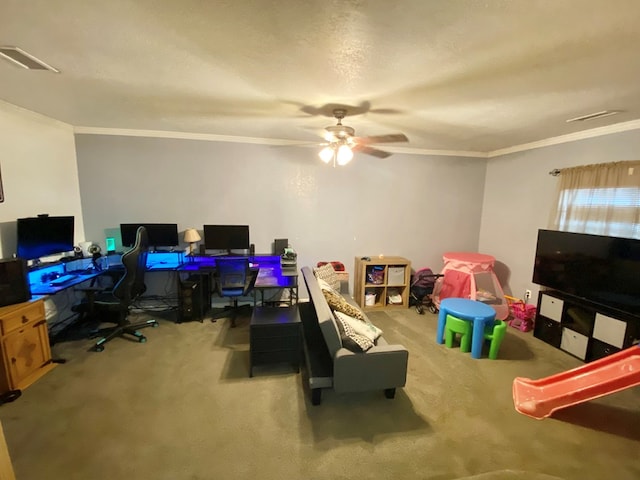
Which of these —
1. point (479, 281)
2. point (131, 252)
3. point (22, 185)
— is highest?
point (22, 185)

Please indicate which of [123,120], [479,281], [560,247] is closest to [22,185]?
[123,120]

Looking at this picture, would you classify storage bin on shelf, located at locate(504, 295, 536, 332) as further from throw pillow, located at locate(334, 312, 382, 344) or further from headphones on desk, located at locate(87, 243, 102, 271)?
headphones on desk, located at locate(87, 243, 102, 271)

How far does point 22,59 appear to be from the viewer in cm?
184

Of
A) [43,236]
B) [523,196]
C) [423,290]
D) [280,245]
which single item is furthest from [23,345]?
[523,196]

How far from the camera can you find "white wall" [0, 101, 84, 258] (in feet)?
9.12

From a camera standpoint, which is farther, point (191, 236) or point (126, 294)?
point (191, 236)

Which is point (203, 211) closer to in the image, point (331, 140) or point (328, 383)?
point (331, 140)

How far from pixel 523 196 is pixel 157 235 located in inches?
207

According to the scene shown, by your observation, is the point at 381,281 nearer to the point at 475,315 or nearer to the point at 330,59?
the point at 475,315

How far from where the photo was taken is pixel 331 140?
9.14 ft

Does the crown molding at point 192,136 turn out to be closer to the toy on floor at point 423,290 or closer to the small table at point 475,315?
the toy on floor at point 423,290

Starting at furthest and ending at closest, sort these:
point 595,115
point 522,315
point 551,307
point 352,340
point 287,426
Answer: point 522,315 → point 551,307 → point 595,115 → point 352,340 → point 287,426

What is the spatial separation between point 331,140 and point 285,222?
1808mm

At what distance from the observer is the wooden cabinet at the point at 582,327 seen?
8.86 feet
